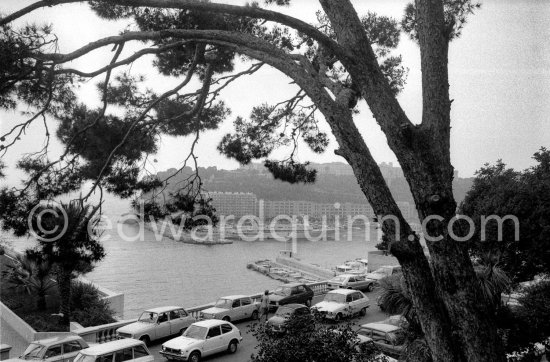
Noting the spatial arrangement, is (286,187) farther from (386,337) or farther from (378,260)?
(386,337)

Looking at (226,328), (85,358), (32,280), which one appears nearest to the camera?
(85,358)

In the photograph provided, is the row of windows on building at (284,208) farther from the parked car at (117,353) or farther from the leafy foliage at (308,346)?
the leafy foliage at (308,346)

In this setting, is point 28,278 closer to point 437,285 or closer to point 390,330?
point 390,330

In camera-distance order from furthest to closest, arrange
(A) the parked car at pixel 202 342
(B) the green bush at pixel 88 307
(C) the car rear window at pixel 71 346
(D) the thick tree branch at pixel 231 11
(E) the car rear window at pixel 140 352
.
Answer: (B) the green bush at pixel 88 307
(A) the parked car at pixel 202 342
(C) the car rear window at pixel 71 346
(E) the car rear window at pixel 140 352
(D) the thick tree branch at pixel 231 11

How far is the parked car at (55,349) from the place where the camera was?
25.3 ft

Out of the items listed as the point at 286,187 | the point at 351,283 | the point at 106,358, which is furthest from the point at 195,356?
the point at 286,187

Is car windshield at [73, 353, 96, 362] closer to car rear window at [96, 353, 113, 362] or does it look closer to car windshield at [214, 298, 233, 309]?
car rear window at [96, 353, 113, 362]

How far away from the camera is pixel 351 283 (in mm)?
17391

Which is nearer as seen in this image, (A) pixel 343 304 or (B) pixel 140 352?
(B) pixel 140 352

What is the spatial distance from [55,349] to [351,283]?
37.9ft

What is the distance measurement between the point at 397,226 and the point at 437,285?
46 centimetres

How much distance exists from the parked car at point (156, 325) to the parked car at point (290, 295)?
10.4 feet

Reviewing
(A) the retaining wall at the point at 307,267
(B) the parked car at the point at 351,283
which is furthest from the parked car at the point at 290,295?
(A) the retaining wall at the point at 307,267

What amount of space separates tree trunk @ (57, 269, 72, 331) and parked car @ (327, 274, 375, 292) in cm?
902
